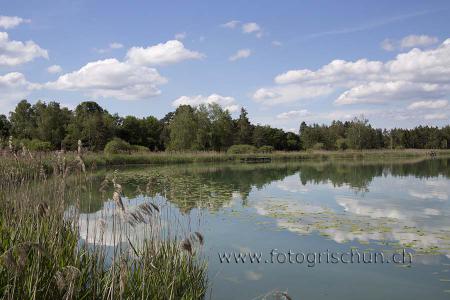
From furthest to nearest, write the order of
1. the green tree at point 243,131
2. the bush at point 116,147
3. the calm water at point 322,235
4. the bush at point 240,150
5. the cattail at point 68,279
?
the green tree at point 243,131 → the bush at point 240,150 → the bush at point 116,147 → the calm water at point 322,235 → the cattail at point 68,279

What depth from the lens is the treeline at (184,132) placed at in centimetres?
4462

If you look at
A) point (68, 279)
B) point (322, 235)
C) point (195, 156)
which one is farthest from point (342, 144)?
point (68, 279)

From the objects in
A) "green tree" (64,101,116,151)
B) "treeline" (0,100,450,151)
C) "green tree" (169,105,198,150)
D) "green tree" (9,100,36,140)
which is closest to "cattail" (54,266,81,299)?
"treeline" (0,100,450,151)

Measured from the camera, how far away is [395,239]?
836cm

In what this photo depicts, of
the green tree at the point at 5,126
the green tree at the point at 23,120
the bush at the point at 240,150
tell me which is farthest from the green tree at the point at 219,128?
the green tree at the point at 5,126

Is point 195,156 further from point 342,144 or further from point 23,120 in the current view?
point 342,144

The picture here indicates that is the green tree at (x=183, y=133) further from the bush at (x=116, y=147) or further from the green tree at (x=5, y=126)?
the green tree at (x=5, y=126)

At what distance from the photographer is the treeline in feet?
146

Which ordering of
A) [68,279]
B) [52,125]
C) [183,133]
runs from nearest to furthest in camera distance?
[68,279] → [52,125] → [183,133]

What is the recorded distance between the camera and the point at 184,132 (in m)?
46.9

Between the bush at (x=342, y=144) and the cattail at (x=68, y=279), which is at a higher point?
the bush at (x=342, y=144)

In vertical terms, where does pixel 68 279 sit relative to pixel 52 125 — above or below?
below

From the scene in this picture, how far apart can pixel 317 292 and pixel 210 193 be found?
9.73m

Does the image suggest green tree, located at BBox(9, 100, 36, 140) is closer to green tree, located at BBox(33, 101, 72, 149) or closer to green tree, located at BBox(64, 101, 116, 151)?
green tree, located at BBox(33, 101, 72, 149)
